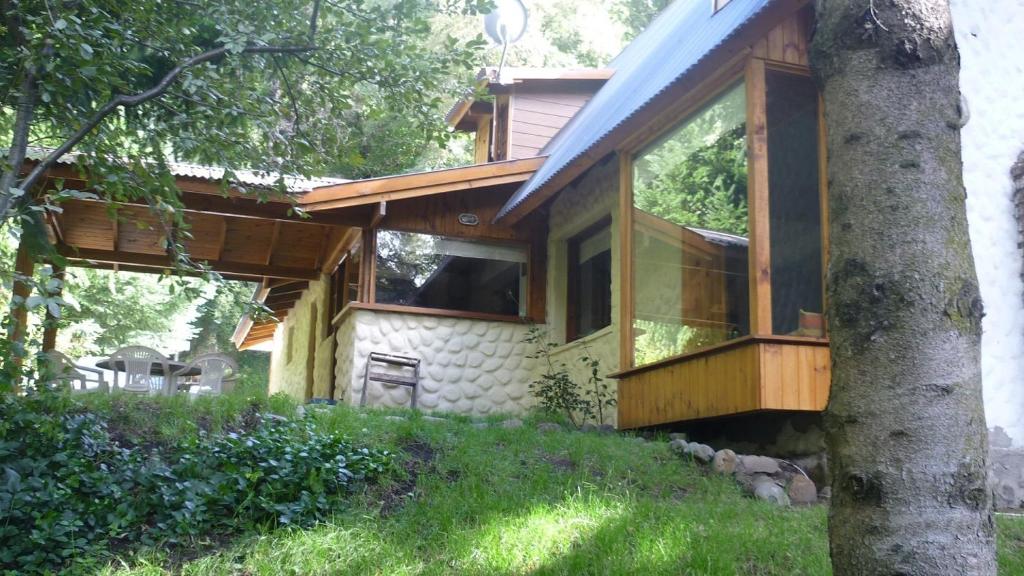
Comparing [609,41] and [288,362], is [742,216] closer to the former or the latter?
[288,362]

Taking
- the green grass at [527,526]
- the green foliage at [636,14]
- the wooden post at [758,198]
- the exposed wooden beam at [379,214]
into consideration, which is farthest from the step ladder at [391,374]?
the green foliage at [636,14]

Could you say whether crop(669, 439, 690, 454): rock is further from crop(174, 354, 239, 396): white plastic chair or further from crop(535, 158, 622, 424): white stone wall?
crop(174, 354, 239, 396): white plastic chair

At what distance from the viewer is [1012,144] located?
7473mm

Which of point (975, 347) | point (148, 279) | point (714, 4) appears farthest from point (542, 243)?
point (148, 279)

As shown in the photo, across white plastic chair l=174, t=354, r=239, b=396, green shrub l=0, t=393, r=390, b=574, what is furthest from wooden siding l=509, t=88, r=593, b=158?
green shrub l=0, t=393, r=390, b=574

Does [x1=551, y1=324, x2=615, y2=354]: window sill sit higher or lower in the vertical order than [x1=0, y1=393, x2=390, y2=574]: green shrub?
higher

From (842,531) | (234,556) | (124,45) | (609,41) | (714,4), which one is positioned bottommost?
(234,556)

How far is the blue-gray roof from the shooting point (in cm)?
726

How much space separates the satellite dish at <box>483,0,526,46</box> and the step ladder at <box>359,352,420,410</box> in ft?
19.2

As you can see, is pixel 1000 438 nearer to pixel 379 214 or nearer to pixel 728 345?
pixel 728 345

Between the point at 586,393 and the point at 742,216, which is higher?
the point at 742,216

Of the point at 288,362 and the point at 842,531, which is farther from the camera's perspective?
the point at 288,362

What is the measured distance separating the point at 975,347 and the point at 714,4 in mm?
7377

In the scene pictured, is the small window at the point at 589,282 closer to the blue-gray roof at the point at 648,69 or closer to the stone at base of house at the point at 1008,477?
the blue-gray roof at the point at 648,69
